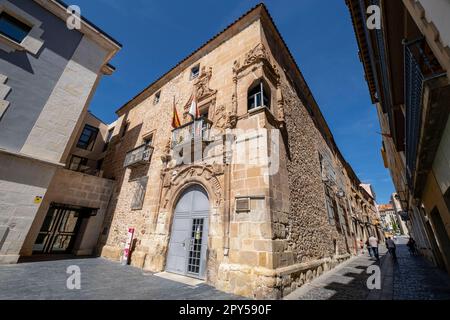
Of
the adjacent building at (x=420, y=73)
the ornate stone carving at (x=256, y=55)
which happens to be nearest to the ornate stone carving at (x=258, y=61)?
the ornate stone carving at (x=256, y=55)

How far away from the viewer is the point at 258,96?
22.3ft

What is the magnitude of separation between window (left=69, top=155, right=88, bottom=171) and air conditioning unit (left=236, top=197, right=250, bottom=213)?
513 inches

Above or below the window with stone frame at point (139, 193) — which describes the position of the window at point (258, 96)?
above

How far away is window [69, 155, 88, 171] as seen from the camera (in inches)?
510

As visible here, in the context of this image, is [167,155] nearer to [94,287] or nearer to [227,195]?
[227,195]

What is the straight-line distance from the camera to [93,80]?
9.31 m

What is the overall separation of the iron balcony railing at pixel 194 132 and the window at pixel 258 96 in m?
1.79

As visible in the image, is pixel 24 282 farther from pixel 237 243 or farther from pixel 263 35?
pixel 263 35

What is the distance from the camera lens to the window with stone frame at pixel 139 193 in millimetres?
8953

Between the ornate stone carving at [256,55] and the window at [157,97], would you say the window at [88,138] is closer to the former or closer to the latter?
the window at [157,97]

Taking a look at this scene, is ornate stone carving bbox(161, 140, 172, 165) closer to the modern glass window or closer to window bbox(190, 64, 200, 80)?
window bbox(190, 64, 200, 80)

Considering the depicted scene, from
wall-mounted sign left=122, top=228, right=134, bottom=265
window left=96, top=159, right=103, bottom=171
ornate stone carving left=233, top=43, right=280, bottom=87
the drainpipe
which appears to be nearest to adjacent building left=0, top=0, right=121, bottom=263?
wall-mounted sign left=122, top=228, right=134, bottom=265

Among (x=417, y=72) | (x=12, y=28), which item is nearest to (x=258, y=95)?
(x=417, y=72)
